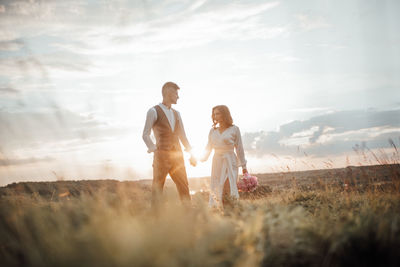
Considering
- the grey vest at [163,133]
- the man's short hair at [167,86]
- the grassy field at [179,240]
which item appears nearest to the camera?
the grassy field at [179,240]

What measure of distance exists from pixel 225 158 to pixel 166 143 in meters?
1.77

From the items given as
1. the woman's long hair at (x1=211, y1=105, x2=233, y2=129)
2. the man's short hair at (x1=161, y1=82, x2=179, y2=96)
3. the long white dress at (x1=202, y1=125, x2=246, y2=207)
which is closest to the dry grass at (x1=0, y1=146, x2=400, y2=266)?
the man's short hair at (x1=161, y1=82, x2=179, y2=96)

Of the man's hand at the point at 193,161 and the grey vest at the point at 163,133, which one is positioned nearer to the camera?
the grey vest at the point at 163,133

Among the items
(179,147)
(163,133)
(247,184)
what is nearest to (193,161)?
(179,147)

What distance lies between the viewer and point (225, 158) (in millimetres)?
7148

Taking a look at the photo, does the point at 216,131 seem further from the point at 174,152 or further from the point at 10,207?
the point at 10,207

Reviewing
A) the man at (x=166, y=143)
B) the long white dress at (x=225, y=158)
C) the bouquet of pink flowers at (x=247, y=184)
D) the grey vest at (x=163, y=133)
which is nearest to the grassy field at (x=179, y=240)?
the man at (x=166, y=143)

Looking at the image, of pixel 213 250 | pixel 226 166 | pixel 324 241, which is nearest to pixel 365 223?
pixel 324 241

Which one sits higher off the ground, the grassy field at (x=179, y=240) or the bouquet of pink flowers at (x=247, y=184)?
the grassy field at (x=179, y=240)

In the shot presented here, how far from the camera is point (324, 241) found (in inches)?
104

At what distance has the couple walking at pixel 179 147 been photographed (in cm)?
595

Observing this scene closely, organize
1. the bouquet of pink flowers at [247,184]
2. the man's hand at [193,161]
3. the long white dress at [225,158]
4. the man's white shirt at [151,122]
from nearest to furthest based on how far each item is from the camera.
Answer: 1. the man's white shirt at [151,122]
2. the man's hand at [193,161]
3. the long white dress at [225,158]
4. the bouquet of pink flowers at [247,184]

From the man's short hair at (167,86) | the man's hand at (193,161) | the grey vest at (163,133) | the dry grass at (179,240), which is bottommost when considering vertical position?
the dry grass at (179,240)

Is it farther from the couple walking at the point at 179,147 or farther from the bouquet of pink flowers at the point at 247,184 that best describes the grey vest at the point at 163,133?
the bouquet of pink flowers at the point at 247,184
